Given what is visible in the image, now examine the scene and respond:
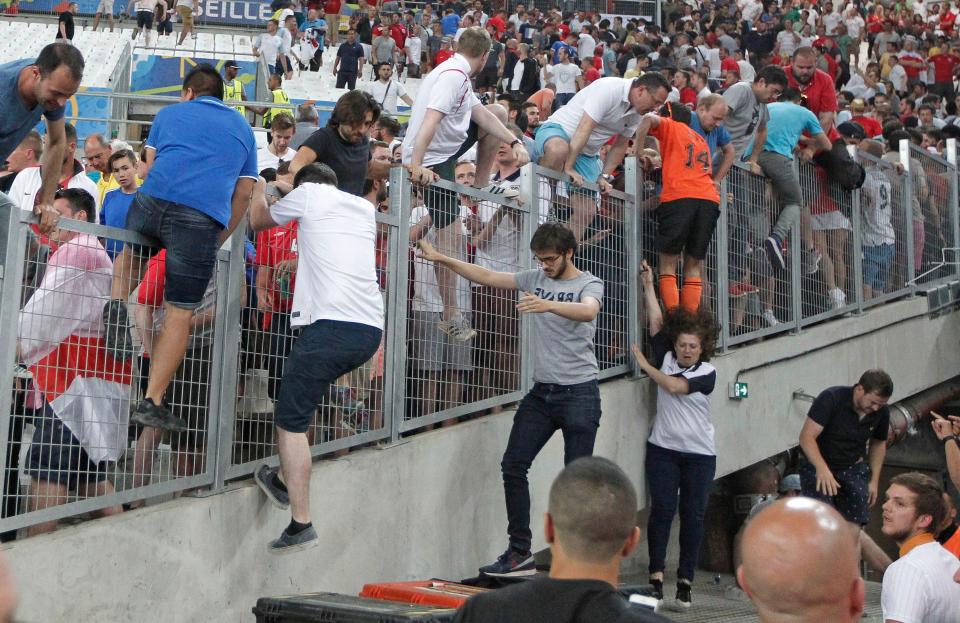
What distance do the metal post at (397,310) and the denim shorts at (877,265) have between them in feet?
18.6

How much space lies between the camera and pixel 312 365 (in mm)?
5352

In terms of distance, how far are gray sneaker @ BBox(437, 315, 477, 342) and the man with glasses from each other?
39cm

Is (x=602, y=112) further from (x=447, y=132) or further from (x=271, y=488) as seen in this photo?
(x=271, y=488)

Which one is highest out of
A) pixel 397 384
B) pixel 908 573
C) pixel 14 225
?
pixel 14 225

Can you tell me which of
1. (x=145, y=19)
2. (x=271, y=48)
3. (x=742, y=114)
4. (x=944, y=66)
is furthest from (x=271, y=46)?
(x=742, y=114)

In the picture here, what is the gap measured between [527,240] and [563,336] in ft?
3.59

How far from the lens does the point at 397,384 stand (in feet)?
21.0

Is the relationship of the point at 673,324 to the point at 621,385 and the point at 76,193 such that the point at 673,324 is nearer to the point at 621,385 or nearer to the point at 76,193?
the point at 621,385

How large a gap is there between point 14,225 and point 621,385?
4.31 meters

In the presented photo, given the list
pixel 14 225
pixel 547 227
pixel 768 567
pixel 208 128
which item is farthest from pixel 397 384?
pixel 768 567

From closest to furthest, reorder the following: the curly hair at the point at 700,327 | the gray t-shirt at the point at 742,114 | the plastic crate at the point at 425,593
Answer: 1. the plastic crate at the point at 425,593
2. the curly hair at the point at 700,327
3. the gray t-shirt at the point at 742,114

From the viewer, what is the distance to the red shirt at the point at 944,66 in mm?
22047

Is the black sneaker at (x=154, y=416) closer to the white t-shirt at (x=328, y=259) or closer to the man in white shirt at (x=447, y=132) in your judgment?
the white t-shirt at (x=328, y=259)

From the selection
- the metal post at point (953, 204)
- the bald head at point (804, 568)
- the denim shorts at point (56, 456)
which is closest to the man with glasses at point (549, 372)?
the denim shorts at point (56, 456)
